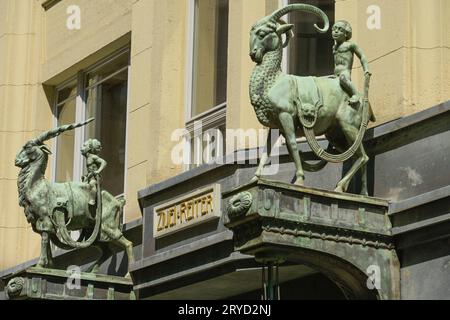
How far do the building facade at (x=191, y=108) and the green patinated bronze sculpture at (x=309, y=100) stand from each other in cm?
36

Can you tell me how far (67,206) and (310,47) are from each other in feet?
12.2

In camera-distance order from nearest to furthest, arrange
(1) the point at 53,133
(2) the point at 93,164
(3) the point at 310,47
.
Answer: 1. (3) the point at 310,47
2. (1) the point at 53,133
3. (2) the point at 93,164

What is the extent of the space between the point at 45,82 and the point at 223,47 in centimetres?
488

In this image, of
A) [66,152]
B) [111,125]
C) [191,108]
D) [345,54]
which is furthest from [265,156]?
[66,152]

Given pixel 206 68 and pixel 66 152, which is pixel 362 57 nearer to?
pixel 206 68

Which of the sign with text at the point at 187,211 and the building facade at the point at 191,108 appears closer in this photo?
the building facade at the point at 191,108

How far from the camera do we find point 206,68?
792 inches

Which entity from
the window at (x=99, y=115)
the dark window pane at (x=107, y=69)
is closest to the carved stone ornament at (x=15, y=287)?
the window at (x=99, y=115)

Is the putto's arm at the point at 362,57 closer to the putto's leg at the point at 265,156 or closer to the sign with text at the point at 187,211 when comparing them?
the putto's leg at the point at 265,156

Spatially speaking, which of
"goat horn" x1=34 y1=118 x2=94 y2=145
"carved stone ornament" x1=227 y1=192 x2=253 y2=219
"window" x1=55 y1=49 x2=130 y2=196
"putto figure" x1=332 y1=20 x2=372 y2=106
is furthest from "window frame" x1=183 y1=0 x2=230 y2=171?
"carved stone ornament" x1=227 y1=192 x2=253 y2=219

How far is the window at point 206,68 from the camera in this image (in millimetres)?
19719

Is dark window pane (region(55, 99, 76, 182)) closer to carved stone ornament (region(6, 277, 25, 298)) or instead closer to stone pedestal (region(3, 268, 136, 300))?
stone pedestal (region(3, 268, 136, 300))

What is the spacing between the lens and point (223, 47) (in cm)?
1991

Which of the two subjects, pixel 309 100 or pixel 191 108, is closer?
pixel 309 100
